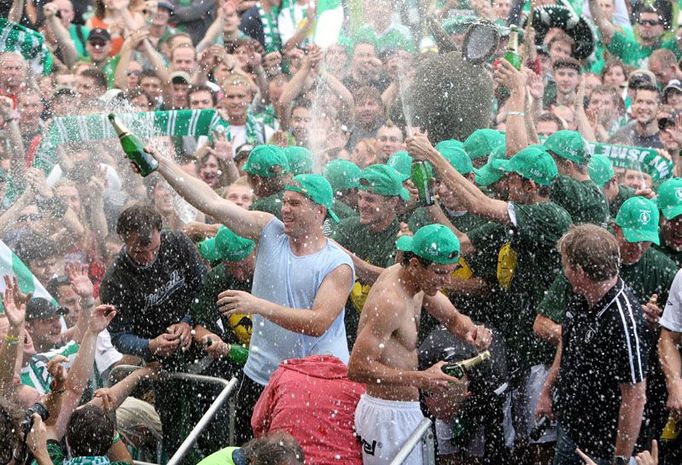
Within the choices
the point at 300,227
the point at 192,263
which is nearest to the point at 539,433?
the point at 300,227

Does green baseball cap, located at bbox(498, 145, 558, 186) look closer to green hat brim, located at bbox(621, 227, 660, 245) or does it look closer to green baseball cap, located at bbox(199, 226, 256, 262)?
green hat brim, located at bbox(621, 227, 660, 245)

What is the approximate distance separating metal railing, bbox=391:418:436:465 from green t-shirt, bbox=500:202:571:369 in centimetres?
112

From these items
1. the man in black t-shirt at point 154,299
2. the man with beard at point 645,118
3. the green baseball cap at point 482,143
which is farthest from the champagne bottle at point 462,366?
the man with beard at point 645,118

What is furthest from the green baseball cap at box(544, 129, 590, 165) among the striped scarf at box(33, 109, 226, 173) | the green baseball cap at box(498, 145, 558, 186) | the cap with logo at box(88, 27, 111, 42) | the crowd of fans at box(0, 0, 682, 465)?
the cap with logo at box(88, 27, 111, 42)

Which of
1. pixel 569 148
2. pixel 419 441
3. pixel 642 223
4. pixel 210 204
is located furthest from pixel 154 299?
pixel 642 223

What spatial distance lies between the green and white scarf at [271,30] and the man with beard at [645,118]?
4096mm

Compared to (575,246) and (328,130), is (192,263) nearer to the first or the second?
(575,246)

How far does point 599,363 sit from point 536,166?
4.54 ft

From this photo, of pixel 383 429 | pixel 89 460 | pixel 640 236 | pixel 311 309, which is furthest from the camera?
pixel 640 236

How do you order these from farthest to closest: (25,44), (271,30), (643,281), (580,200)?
(271,30) < (25,44) < (580,200) < (643,281)

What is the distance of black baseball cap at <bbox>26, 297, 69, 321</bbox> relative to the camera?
6.99 meters

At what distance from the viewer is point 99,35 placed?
1181 centimetres

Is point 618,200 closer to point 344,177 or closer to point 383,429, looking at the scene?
point 344,177

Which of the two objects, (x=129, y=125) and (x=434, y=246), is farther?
(x=129, y=125)
